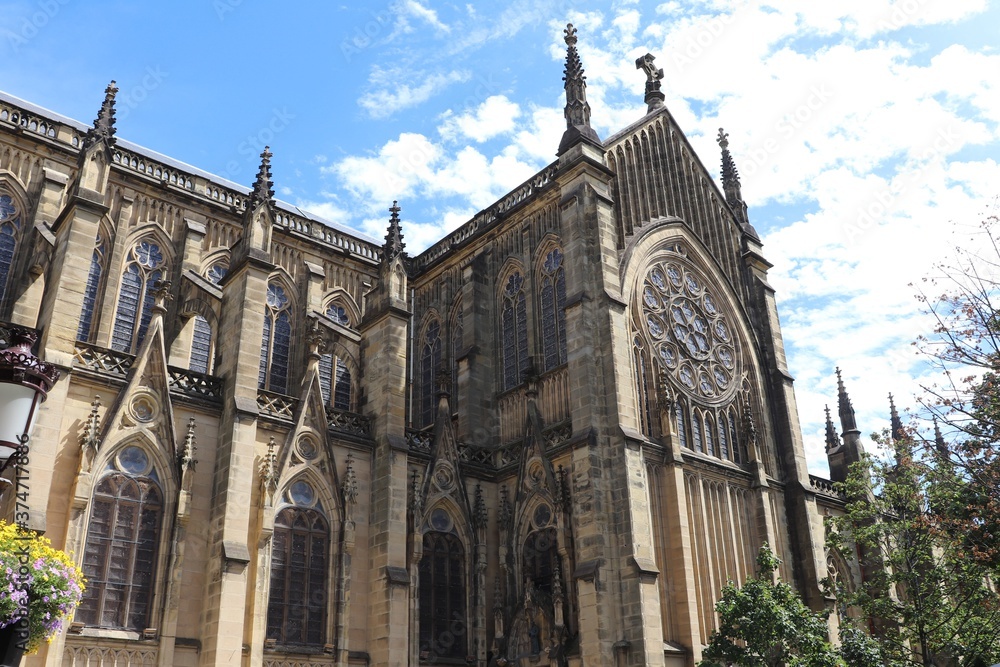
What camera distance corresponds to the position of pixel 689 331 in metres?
28.5

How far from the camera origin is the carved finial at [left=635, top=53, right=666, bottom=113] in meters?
32.1

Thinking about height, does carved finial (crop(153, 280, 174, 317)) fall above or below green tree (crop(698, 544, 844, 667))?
above

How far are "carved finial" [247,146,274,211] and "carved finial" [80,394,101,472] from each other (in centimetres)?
720

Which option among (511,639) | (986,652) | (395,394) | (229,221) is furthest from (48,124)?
(986,652)

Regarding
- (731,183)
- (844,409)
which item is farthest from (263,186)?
(844,409)

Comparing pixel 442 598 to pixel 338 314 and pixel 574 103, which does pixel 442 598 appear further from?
pixel 574 103

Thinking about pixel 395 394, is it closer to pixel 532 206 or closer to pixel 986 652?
pixel 532 206

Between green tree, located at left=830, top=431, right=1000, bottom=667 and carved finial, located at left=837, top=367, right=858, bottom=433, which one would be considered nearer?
green tree, located at left=830, top=431, right=1000, bottom=667

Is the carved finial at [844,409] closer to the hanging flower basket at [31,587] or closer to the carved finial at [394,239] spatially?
the carved finial at [394,239]

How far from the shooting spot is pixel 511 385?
1066 inches

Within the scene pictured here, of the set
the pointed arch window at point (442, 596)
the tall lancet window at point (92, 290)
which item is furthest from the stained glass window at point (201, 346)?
the pointed arch window at point (442, 596)

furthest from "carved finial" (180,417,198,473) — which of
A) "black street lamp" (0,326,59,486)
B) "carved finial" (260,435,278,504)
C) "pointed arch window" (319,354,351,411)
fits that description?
"black street lamp" (0,326,59,486)

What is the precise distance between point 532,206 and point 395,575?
42.0ft

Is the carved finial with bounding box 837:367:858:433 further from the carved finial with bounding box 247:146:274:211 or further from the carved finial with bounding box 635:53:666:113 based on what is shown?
the carved finial with bounding box 247:146:274:211
